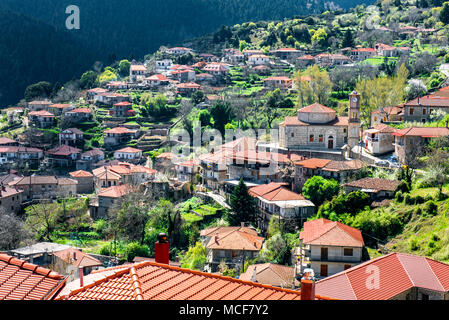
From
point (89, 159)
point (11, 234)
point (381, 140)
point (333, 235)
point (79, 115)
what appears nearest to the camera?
point (333, 235)

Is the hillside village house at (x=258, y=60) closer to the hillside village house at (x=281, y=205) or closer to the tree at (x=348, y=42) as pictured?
the tree at (x=348, y=42)

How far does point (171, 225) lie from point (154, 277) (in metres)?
27.8

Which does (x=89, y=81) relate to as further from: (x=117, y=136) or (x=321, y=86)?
(x=321, y=86)

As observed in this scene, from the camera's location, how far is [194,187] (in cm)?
4169

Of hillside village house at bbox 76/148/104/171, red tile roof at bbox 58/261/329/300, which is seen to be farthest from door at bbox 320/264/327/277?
hillside village house at bbox 76/148/104/171

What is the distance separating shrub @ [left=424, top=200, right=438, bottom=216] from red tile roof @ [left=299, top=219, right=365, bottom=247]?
310 cm

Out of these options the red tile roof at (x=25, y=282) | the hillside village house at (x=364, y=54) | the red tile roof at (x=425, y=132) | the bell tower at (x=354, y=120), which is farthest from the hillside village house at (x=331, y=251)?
the hillside village house at (x=364, y=54)

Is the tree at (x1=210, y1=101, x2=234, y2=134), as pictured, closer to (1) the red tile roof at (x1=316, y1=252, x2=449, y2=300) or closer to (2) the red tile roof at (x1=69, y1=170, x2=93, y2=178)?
(2) the red tile roof at (x1=69, y1=170, x2=93, y2=178)

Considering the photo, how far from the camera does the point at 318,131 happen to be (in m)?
38.4

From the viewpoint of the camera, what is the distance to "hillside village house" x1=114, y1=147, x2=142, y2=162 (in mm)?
54469

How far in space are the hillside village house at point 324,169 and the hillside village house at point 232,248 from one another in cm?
546

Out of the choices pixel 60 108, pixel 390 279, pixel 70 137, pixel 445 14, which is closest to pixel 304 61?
pixel 445 14

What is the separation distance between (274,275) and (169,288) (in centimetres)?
1729
